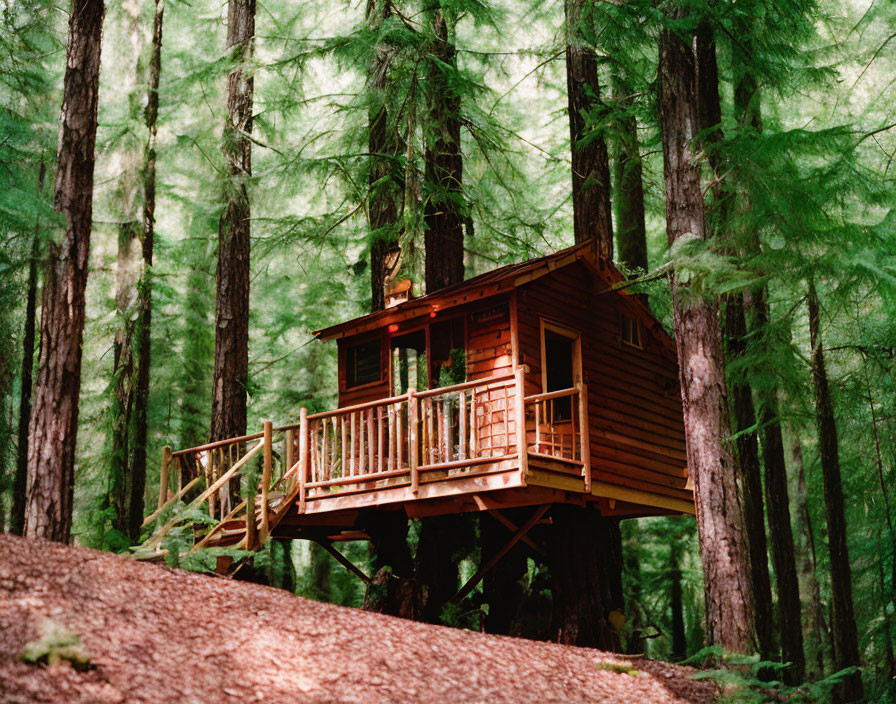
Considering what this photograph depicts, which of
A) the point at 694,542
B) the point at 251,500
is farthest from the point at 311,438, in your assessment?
the point at 694,542

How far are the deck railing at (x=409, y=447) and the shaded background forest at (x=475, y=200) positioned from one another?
1.92 meters

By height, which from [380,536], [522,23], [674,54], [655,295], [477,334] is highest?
[522,23]

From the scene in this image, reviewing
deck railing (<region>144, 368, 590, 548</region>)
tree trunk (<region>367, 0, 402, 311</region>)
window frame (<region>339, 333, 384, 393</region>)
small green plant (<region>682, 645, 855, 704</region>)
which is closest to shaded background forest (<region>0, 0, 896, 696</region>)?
tree trunk (<region>367, 0, 402, 311</region>)

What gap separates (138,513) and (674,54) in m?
13.4

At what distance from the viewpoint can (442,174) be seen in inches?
568

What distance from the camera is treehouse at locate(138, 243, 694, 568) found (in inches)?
396

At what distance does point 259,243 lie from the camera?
14.8 metres

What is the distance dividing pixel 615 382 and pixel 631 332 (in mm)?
1120

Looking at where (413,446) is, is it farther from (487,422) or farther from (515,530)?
(515,530)

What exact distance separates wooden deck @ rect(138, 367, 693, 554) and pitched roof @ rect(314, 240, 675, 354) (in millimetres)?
1311

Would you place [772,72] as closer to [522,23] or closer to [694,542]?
[522,23]

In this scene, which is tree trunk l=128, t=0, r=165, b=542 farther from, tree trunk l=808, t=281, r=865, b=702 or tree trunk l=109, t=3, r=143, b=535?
tree trunk l=808, t=281, r=865, b=702

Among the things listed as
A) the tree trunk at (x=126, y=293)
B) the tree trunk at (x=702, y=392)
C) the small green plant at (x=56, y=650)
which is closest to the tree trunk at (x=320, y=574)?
the tree trunk at (x=126, y=293)

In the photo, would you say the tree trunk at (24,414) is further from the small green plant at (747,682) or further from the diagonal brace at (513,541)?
the small green plant at (747,682)
